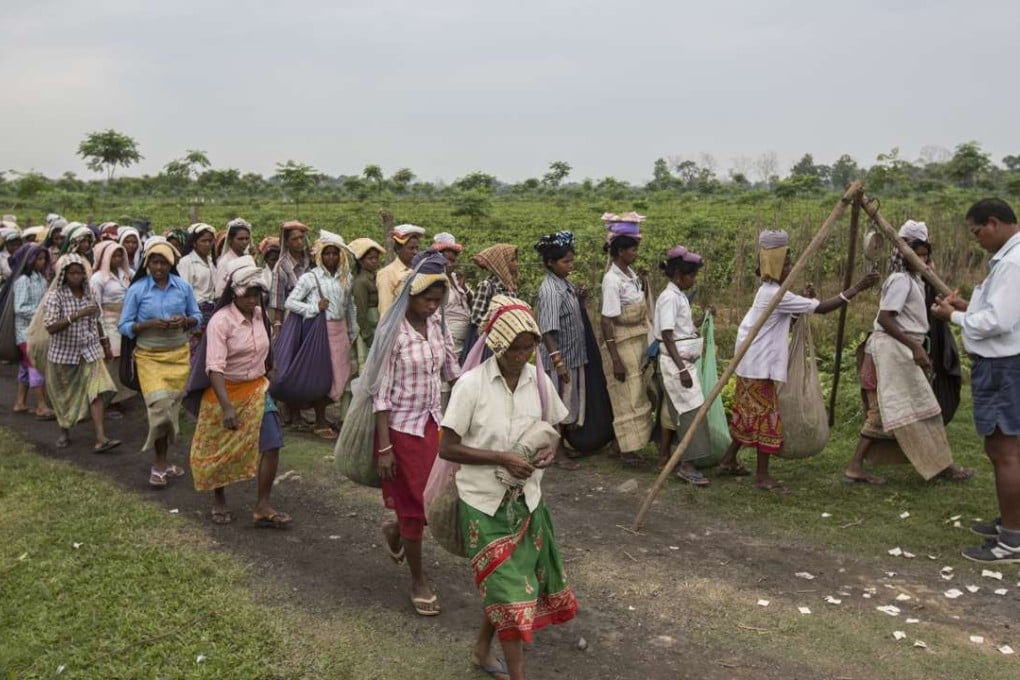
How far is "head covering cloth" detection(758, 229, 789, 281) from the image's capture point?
20.4ft

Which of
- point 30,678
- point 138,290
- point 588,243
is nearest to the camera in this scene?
point 30,678

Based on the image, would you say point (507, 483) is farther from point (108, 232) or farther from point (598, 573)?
point (108, 232)

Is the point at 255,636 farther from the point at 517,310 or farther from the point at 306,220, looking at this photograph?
the point at 306,220

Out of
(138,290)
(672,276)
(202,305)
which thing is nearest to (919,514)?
(672,276)

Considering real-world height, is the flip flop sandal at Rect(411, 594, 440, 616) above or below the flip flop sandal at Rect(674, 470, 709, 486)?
below

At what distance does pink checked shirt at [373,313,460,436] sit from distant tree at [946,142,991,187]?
40.7 m

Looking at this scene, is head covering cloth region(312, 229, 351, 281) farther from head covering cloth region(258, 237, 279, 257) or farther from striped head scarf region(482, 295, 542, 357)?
striped head scarf region(482, 295, 542, 357)

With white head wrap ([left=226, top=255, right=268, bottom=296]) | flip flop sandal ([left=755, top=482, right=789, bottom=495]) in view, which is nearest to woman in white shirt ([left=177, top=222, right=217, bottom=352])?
white head wrap ([left=226, top=255, right=268, bottom=296])

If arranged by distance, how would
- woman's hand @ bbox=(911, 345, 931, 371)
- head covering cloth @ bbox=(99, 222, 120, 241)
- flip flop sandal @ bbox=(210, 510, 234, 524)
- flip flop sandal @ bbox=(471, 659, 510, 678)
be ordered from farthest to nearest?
head covering cloth @ bbox=(99, 222, 120, 241) < woman's hand @ bbox=(911, 345, 931, 371) < flip flop sandal @ bbox=(210, 510, 234, 524) < flip flop sandal @ bbox=(471, 659, 510, 678)

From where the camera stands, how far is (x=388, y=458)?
4.50 metres

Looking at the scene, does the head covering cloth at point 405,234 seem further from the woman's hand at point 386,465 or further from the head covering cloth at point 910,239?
the head covering cloth at point 910,239

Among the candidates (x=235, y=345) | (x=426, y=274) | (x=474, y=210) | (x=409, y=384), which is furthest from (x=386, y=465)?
(x=474, y=210)

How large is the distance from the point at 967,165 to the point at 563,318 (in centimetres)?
3923

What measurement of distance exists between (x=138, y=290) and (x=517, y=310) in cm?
414
